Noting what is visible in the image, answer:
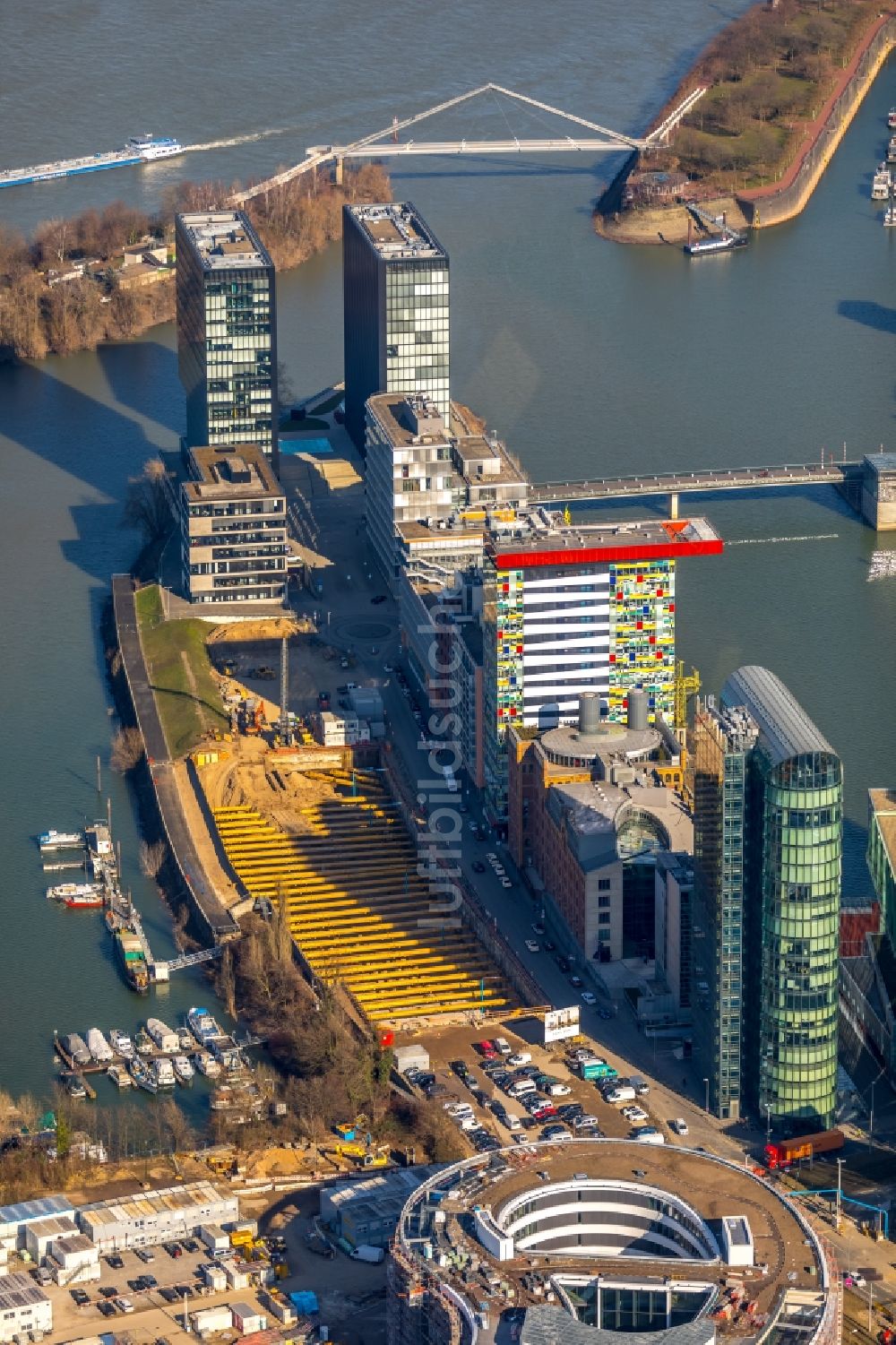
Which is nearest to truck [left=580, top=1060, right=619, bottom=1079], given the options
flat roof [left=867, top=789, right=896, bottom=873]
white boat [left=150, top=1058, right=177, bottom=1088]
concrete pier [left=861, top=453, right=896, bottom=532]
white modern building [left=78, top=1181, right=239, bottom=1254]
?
flat roof [left=867, top=789, right=896, bottom=873]

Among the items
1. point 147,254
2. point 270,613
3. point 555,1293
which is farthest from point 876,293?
point 555,1293

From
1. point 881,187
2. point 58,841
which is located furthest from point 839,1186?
point 881,187

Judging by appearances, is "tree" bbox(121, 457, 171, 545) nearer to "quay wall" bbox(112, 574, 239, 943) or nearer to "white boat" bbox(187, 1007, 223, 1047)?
"quay wall" bbox(112, 574, 239, 943)

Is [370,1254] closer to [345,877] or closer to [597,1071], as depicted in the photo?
[597,1071]

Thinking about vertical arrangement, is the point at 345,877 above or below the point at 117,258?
below

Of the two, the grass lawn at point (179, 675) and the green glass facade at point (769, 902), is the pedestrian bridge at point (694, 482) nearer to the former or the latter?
the grass lawn at point (179, 675)

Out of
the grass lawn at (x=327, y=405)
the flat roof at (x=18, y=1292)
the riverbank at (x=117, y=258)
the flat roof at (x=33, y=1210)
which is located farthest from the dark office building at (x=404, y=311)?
the flat roof at (x=18, y=1292)
